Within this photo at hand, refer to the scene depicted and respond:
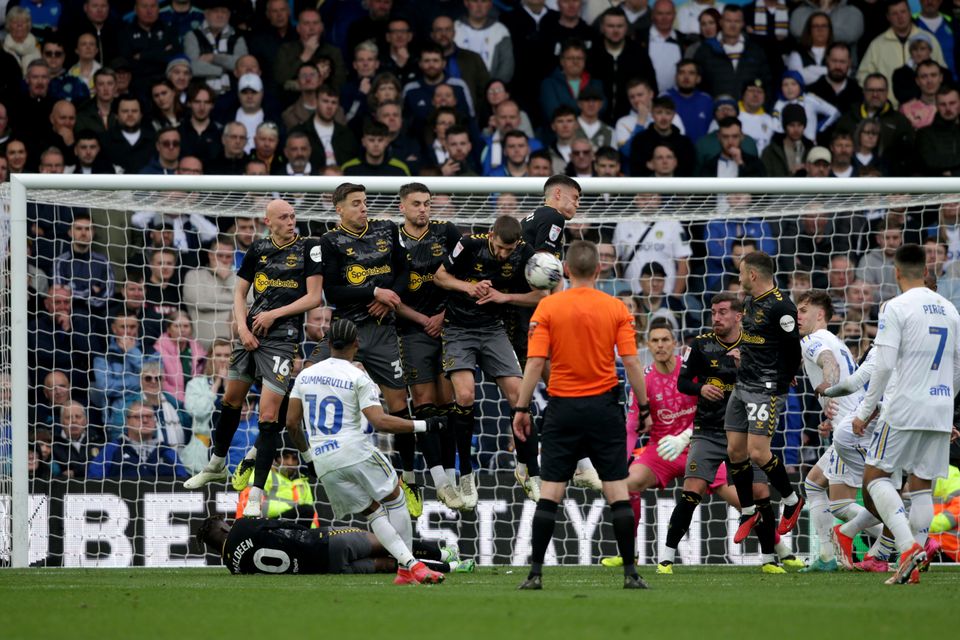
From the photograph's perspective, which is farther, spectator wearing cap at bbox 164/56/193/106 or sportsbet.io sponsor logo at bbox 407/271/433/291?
spectator wearing cap at bbox 164/56/193/106

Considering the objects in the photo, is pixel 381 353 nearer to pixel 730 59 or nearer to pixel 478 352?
pixel 478 352

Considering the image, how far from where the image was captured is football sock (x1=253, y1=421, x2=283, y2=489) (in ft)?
37.4

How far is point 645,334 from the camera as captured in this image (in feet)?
46.2

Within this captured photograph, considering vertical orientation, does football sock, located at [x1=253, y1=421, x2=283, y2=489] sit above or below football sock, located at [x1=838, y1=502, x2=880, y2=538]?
above

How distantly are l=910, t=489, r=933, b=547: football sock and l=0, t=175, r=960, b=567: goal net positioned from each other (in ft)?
12.1

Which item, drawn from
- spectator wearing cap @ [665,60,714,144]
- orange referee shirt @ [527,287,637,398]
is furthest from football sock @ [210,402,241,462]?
spectator wearing cap @ [665,60,714,144]

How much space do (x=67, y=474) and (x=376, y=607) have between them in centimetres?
634

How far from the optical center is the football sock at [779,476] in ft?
36.0

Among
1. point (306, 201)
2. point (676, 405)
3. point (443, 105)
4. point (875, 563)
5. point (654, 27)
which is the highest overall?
point (654, 27)

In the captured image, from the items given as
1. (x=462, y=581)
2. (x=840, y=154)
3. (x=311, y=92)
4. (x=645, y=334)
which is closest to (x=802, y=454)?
(x=645, y=334)

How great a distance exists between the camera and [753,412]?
10.8m

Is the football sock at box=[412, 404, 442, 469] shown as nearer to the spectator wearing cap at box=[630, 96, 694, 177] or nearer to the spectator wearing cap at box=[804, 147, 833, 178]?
the spectator wearing cap at box=[630, 96, 694, 177]

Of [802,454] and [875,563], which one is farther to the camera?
[802,454]

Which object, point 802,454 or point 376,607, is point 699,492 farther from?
point 376,607
